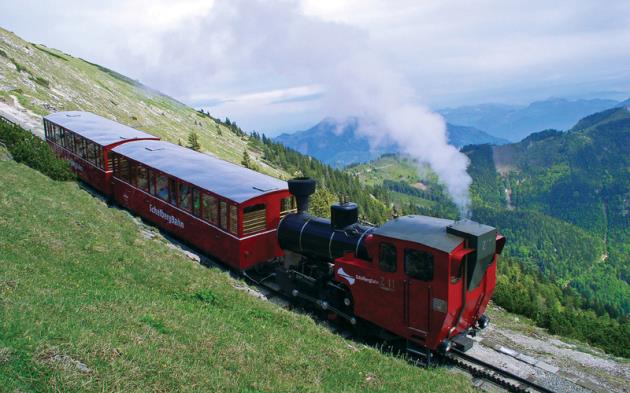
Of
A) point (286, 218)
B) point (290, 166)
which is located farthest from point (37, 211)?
point (290, 166)

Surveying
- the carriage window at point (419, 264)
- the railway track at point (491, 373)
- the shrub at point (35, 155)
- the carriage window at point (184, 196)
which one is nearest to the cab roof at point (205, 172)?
the carriage window at point (184, 196)

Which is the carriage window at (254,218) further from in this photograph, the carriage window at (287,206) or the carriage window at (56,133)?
the carriage window at (56,133)

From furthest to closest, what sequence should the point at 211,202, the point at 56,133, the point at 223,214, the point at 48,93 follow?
the point at 48,93 < the point at 56,133 < the point at 211,202 < the point at 223,214

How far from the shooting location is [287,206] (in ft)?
65.1

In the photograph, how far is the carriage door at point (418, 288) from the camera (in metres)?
12.9

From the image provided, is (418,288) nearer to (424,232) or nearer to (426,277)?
(426,277)

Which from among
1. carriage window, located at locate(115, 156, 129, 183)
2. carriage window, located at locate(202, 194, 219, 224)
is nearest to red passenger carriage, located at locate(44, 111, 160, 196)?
carriage window, located at locate(115, 156, 129, 183)

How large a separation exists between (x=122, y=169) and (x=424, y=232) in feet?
64.6

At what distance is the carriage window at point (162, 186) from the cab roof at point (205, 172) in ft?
1.39

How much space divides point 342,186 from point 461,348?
140039 mm

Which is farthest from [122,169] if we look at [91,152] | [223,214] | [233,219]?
[233,219]

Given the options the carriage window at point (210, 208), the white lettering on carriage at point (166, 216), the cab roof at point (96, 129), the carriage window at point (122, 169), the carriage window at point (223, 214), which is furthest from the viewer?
the cab roof at point (96, 129)

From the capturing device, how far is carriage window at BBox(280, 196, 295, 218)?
19.6m

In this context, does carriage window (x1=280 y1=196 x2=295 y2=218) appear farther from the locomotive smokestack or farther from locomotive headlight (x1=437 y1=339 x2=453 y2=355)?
locomotive headlight (x1=437 y1=339 x2=453 y2=355)
